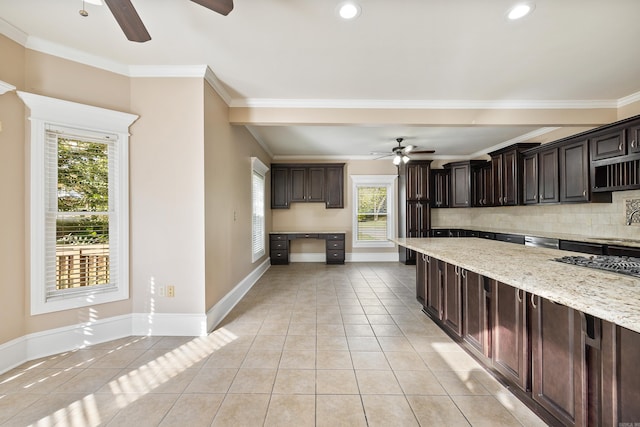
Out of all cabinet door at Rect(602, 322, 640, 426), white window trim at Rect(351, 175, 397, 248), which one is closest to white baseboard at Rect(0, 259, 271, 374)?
cabinet door at Rect(602, 322, 640, 426)

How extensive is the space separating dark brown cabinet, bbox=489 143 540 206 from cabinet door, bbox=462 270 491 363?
3.55 m

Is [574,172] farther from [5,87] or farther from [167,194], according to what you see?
[5,87]

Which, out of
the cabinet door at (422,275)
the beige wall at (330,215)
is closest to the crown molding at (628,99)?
the cabinet door at (422,275)

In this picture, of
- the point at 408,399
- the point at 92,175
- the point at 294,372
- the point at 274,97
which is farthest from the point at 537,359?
the point at 92,175

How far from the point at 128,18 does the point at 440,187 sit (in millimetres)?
6516

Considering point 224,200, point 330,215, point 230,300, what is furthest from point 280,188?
point 230,300

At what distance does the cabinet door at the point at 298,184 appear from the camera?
6594 millimetres

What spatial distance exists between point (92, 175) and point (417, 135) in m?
4.89

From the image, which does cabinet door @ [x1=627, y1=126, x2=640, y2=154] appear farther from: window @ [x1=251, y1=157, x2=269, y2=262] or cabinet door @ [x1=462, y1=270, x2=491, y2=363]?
window @ [x1=251, y1=157, x2=269, y2=262]

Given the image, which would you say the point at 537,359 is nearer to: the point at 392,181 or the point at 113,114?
the point at 113,114

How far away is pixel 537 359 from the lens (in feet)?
5.15

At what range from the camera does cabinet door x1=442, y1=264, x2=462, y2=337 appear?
2439 millimetres

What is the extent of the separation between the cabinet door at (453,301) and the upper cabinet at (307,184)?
13.6ft

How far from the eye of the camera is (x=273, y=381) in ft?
6.51
